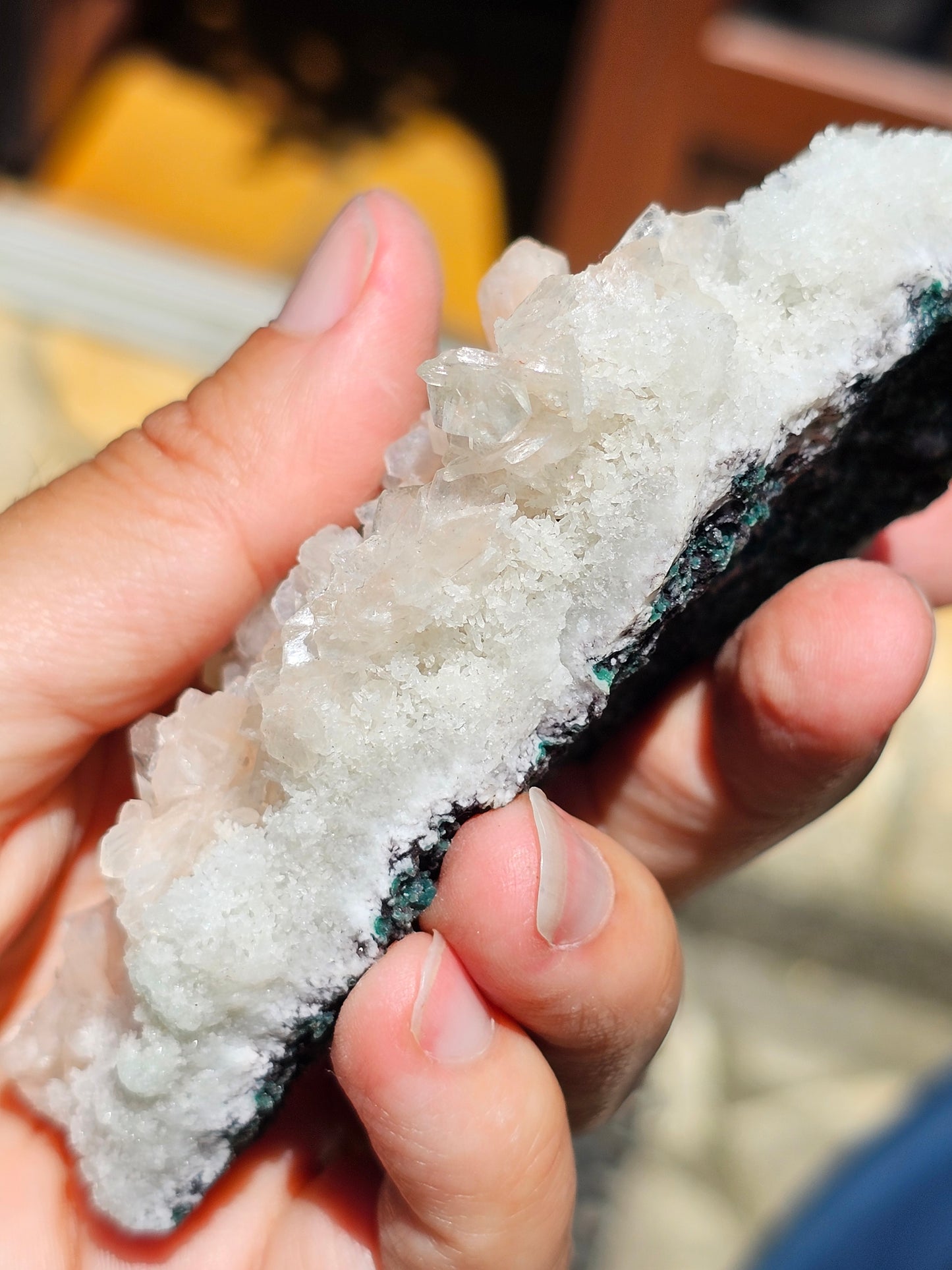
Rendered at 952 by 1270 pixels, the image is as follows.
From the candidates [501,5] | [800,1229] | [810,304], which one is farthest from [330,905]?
[501,5]

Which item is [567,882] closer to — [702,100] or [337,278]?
[337,278]

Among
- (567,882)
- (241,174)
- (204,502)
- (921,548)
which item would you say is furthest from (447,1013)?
(241,174)

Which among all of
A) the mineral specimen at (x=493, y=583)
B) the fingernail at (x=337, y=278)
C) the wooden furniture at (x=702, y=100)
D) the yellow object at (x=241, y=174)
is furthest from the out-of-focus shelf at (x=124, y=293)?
the mineral specimen at (x=493, y=583)

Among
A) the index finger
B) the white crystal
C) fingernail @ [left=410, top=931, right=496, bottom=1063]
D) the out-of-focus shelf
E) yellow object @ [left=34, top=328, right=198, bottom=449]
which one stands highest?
the white crystal

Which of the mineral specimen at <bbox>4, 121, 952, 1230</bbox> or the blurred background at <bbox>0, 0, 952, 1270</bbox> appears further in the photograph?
the blurred background at <bbox>0, 0, 952, 1270</bbox>

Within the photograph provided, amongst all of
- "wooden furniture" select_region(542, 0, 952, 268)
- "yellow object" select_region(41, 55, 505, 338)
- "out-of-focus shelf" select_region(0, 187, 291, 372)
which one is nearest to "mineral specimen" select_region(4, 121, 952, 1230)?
"out-of-focus shelf" select_region(0, 187, 291, 372)

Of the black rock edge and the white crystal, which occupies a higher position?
the white crystal

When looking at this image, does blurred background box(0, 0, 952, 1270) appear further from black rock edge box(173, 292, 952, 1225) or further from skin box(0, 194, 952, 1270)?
black rock edge box(173, 292, 952, 1225)

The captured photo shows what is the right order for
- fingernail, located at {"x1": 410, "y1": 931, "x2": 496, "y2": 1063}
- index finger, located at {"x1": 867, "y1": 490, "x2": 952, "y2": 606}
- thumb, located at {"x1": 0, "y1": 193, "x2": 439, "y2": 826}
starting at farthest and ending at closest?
index finger, located at {"x1": 867, "y1": 490, "x2": 952, "y2": 606}
thumb, located at {"x1": 0, "y1": 193, "x2": 439, "y2": 826}
fingernail, located at {"x1": 410, "y1": 931, "x2": 496, "y2": 1063}
